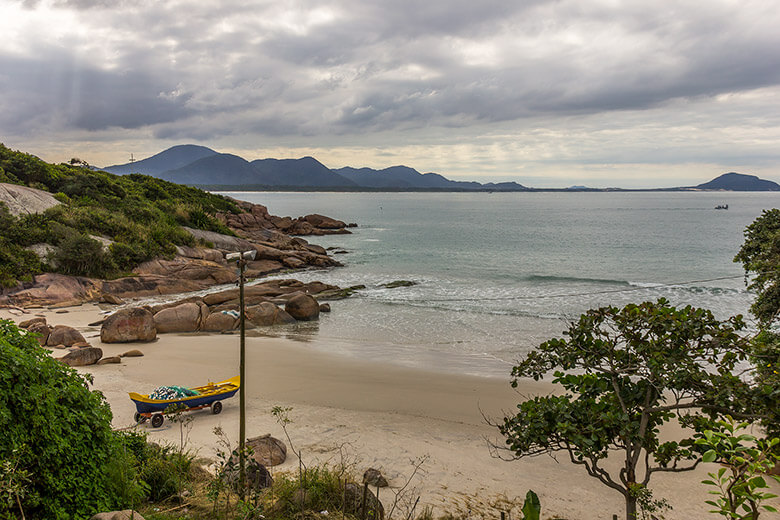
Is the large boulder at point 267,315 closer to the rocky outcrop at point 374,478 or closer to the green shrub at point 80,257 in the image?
the green shrub at point 80,257

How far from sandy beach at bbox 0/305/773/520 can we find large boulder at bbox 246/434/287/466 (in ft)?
1.32

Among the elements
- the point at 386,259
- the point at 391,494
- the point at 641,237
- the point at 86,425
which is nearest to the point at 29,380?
the point at 86,425

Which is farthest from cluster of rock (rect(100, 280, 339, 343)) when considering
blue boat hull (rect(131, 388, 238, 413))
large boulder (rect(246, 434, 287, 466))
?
large boulder (rect(246, 434, 287, 466))

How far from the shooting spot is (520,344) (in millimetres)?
22984

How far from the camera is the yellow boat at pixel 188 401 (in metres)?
12.3

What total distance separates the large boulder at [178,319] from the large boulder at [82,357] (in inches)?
224

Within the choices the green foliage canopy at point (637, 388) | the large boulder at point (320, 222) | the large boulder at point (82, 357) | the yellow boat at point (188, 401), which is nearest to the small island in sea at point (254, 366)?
the large boulder at point (82, 357)

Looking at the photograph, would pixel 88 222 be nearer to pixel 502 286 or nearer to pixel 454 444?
pixel 502 286

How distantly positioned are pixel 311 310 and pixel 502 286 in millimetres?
17299

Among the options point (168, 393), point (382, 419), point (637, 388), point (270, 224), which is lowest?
point (382, 419)

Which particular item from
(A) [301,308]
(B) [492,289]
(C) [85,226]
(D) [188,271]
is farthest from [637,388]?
(C) [85,226]

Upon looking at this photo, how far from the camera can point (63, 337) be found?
62.2 feet

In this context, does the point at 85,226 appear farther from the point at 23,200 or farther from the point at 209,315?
the point at 209,315

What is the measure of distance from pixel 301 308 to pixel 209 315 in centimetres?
498
